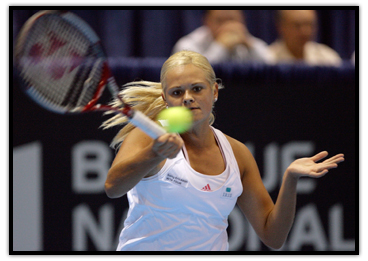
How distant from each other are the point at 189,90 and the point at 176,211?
502 mm

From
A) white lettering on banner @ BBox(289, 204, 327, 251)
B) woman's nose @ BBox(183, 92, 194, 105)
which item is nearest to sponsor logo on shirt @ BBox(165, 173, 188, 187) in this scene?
woman's nose @ BBox(183, 92, 194, 105)

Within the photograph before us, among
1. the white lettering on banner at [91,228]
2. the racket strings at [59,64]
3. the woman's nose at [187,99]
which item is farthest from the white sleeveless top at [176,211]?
the white lettering on banner at [91,228]

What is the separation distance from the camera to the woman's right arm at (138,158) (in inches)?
71.7

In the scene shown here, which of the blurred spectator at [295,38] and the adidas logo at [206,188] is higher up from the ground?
the blurred spectator at [295,38]

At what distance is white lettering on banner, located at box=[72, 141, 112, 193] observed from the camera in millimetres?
3406

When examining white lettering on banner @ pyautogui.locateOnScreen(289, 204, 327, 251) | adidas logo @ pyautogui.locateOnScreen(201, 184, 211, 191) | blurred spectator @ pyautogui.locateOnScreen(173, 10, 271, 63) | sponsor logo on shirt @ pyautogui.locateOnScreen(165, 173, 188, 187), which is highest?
blurred spectator @ pyautogui.locateOnScreen(173, 10, 271, 63)

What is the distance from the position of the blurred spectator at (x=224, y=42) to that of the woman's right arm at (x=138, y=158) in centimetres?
199

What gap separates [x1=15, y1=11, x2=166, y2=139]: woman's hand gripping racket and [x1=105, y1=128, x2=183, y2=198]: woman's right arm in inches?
2.0

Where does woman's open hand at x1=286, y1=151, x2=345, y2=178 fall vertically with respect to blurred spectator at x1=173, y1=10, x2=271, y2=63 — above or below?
below

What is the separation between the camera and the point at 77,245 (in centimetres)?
341

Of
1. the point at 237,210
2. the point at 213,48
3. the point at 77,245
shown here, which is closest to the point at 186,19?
the point at 213,48

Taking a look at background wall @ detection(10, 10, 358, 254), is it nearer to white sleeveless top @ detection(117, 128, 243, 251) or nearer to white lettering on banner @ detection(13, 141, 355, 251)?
white lettering on banner @ detection(13, 141, 355, 251)

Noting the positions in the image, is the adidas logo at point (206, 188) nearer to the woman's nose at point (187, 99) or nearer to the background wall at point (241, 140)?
the woman's nose at point (187, 99)

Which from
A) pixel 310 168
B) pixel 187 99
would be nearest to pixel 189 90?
pixel 187 99
